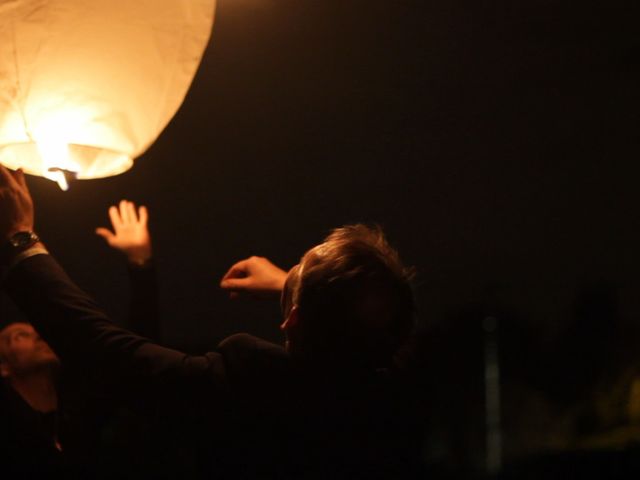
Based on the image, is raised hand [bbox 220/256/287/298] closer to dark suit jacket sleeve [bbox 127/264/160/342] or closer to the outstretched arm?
dark suit jacket sleeve [bbox 127/264/160/342]

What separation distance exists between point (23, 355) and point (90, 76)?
174 centimetres

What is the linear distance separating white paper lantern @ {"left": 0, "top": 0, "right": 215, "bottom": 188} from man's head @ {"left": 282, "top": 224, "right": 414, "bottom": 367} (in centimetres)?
36

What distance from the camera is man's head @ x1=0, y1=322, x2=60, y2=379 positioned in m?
2.55

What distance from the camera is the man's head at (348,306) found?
1.07 m

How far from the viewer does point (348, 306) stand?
3.51 feet

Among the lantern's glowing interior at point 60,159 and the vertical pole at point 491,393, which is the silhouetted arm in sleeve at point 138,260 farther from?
the vertical pole at point 491,393

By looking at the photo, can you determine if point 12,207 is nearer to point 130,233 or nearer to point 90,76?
point 90,76

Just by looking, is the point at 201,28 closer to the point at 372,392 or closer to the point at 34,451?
the point at 372,392

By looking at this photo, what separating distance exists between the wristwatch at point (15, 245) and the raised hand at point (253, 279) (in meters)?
0.41

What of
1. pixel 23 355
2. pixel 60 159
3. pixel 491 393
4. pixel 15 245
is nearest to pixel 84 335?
pixel 15 245

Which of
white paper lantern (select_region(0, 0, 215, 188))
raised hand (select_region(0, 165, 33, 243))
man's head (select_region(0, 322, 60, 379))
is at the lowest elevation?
man's head (select_region(0, 322, 60, 379))

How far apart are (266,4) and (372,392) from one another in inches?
56.6

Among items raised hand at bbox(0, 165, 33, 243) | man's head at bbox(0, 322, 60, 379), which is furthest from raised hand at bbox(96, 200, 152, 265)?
man's head at bbox(0, 322, 60, 379)

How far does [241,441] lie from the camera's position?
104cm
